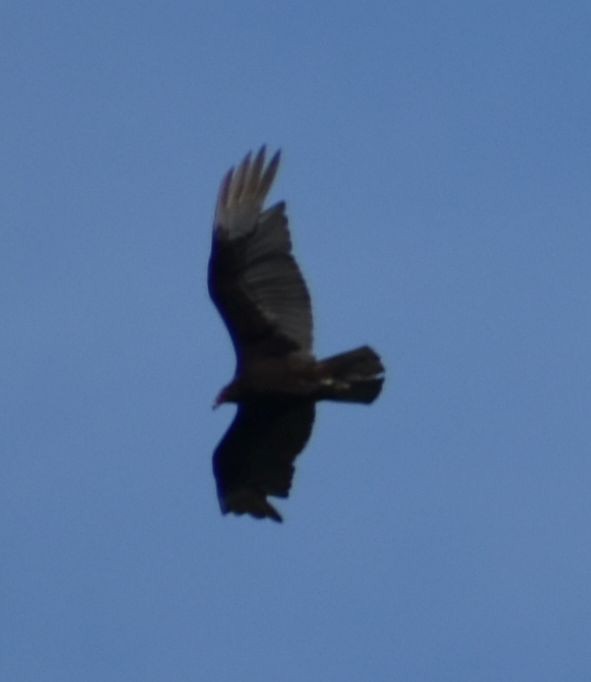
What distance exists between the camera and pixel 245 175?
953 inches

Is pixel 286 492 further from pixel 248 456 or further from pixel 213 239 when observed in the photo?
pixel 213 239

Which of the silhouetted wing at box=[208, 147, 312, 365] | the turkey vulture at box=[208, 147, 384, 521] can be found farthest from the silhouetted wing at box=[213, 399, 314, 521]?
the silhouetted wing at box=[208, 147, 312, 365]

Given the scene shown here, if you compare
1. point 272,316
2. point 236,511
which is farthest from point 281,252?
point 236,511

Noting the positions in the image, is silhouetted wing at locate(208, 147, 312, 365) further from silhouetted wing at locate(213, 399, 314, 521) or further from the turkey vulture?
silhouetted wing at locate(213, 399, 314, 521)

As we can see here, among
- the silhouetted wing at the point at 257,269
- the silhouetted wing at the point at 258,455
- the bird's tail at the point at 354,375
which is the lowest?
the silhouetted wing at the point at 258,455

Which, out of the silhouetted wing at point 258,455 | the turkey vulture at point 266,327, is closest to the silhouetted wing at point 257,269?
the turkey vulture at point 266,327

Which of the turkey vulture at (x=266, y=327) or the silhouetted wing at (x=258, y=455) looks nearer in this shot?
the turkey vulture at (x=266, y=327)

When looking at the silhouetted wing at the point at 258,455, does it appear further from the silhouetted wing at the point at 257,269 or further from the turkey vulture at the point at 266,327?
the silhouetted wing at the point at 257,269

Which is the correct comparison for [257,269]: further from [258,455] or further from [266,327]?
[258,455]

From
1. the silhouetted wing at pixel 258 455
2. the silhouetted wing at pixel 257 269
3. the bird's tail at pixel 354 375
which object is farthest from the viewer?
the silhouetted wing at pixel 258 455

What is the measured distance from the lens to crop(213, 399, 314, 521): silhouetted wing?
24.5 m

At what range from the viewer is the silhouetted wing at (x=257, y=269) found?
2403cm

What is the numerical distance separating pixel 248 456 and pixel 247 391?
61cm

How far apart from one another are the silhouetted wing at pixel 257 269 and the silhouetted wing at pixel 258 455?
21.9 inches
